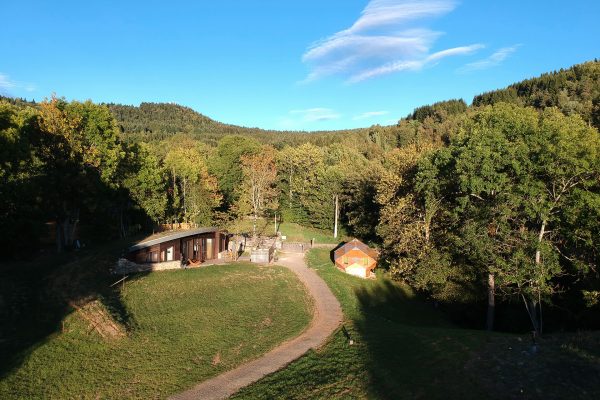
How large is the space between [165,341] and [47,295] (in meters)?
10.6

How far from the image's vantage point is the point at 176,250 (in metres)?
33.9

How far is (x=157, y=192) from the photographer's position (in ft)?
159

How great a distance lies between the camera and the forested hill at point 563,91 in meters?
59.4

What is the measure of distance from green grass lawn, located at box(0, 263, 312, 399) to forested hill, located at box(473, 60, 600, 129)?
1926 inches

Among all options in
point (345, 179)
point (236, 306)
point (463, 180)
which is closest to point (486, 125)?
point (463, 180)

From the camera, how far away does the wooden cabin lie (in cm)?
3127

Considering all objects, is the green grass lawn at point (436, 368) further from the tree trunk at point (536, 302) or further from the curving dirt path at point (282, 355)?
the tree trunk at point (536, 302)

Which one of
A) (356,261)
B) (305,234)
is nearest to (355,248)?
(356,261)

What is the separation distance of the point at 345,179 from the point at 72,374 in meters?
48.4

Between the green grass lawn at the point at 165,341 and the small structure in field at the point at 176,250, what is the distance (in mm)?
2769

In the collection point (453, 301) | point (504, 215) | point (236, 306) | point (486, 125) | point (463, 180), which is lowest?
point (453, 301)

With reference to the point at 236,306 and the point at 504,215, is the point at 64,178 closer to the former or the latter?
the point at 236,306

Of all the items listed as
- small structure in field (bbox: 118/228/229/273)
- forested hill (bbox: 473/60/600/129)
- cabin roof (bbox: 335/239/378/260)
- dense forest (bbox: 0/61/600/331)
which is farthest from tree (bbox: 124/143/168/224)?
forested hill (bbox: 473/60/600/129)

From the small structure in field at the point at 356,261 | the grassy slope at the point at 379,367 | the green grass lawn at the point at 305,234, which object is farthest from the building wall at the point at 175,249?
the grassy slope at the point at 379,367
